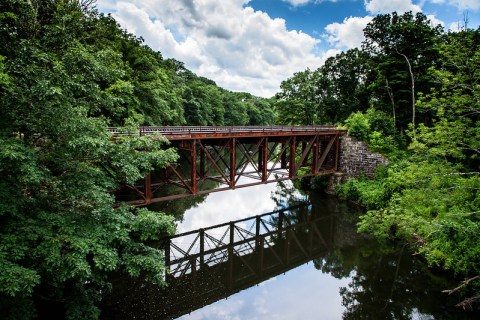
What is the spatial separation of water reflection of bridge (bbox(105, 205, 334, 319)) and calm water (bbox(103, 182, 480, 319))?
0.15ft

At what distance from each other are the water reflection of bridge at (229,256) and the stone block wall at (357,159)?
6417 mm

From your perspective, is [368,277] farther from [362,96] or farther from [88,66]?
[362,96]

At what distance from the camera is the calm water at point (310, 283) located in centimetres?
1199

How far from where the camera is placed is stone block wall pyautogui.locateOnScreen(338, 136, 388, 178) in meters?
25.8

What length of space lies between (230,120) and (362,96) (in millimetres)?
45179

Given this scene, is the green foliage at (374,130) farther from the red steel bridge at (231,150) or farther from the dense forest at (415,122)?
the red steel bridge at (231,150)

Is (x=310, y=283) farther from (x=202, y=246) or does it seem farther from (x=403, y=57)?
(x=403, y=57)

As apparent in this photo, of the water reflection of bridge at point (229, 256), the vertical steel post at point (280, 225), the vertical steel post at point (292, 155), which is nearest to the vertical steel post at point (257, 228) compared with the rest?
the water reflection of bridge at point (229, 256)

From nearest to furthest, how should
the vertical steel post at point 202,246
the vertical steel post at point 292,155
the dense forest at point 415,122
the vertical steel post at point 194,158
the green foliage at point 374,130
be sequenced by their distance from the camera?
the dense forest at point 415,122 → the vertical steel post at point 202,246 → the vertical steel post at point 194,158 → the vertical steel post at point 292,155 → the green foliage at point 374,130

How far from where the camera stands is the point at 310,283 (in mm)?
14766

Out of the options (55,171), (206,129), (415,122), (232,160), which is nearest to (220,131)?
(206,129)

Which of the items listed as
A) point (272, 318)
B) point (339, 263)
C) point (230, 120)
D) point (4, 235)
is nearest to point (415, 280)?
point (339, 263)

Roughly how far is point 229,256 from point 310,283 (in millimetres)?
4662

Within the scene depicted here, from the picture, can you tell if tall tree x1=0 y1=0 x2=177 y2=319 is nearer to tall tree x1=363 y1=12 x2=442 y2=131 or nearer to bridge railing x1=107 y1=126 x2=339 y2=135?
bridge railing x1=107 y1=126 x2=339 y2=135
